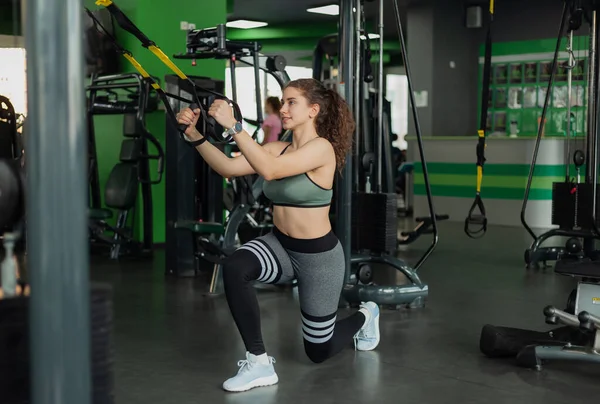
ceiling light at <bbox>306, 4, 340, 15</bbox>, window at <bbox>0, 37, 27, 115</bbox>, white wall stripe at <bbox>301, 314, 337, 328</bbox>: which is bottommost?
white wall stripe at <bbox>301, 314, 337, 328</bbox>

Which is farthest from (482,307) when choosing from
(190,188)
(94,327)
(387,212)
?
(94,327)

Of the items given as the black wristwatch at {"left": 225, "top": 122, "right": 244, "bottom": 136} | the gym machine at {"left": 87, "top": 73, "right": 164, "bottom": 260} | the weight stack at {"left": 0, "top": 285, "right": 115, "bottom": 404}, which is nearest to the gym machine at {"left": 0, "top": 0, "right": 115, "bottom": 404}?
the weight stack at {"left": 0, "top": 285, "right": 115, "bottom": 404}

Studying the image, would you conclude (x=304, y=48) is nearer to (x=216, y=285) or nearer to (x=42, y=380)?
(x=216, y=285)

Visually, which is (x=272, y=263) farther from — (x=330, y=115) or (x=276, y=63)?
(x=276, y=63)

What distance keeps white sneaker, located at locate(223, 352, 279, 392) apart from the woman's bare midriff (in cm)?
51

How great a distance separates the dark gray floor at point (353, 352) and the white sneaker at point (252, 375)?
0.12 ft

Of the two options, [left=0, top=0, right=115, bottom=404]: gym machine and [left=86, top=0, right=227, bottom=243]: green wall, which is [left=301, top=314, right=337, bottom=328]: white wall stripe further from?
[left=86, top=0, right=227, bottom=243]: green wall

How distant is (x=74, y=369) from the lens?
1356 millimetres

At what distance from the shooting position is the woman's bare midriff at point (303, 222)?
10.7 feet

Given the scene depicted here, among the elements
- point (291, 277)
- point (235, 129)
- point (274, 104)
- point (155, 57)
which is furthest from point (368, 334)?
point (274, 104)

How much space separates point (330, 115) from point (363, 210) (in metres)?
1.77

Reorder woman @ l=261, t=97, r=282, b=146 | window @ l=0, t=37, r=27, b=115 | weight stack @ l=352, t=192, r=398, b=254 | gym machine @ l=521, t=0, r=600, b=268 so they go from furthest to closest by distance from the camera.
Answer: woman @ l=261, t=97, r=282, b=146 → gym machine @ l=521, t=0, r=600, b=268 → weight stack @ l=352, t=192, r=398, b=254 → window @ l=0, t=37, r=27, b=115

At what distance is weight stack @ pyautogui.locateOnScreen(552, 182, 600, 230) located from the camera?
20.4 ft

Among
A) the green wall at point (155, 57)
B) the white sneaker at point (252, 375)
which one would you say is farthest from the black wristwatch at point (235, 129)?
the green wall at point (155, 57)
